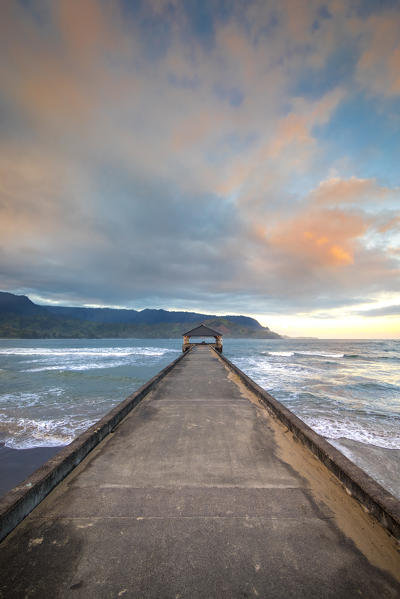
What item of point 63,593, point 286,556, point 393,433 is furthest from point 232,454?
point 393,433

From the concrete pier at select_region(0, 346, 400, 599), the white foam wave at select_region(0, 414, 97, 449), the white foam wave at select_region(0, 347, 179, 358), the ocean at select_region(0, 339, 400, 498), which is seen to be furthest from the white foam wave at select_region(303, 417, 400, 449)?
the white foam wave at select_region(0, 347, 179, 358)

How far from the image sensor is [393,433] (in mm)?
8172

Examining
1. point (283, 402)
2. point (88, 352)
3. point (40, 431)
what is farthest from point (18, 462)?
point (88, 352)

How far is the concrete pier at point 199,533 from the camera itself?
1.76 metres

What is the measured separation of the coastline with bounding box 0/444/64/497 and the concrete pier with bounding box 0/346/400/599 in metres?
3.34

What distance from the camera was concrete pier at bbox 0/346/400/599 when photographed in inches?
69.3

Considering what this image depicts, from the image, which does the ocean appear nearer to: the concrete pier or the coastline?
the coastline

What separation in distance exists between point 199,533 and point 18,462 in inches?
251

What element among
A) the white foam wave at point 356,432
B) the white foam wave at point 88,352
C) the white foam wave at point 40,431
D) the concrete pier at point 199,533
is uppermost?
the concrete pier at point 199,533

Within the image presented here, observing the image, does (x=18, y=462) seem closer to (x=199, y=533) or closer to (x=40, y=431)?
(x=40, y=431)

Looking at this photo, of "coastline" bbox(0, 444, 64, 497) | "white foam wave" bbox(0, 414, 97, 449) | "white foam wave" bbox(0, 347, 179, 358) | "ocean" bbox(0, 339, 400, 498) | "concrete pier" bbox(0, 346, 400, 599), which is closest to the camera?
"concrete pier" bbox(0, 346, 400, 599)

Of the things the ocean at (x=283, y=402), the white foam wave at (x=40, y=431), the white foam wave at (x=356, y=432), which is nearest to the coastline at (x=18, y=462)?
the ocean at (x=283, y=402)

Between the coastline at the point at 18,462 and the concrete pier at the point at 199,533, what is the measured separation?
334 cm

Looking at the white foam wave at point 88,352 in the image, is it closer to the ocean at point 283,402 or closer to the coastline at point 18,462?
the ocean at point 283,402
